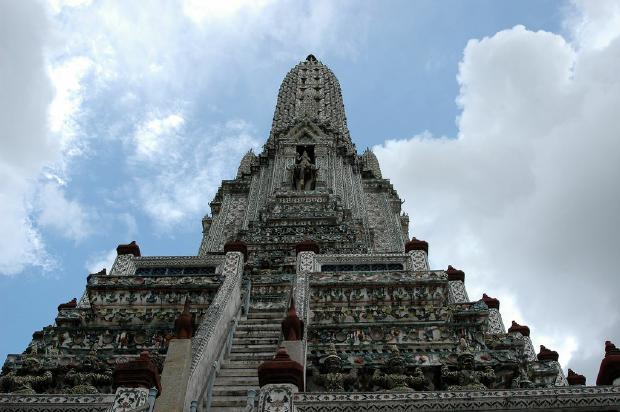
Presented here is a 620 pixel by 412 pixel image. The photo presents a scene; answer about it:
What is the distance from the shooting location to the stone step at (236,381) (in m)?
10.3

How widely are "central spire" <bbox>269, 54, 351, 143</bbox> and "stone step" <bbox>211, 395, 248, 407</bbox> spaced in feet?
69.8

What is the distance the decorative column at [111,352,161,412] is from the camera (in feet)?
24.2

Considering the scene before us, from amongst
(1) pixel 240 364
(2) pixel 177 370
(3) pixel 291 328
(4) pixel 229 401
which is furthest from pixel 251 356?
(2) pixel 177 370

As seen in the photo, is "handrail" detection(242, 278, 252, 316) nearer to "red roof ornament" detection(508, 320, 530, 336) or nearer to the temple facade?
the temple facade

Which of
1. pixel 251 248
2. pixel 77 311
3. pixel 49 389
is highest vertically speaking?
pixel 251 248

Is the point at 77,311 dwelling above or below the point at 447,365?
above

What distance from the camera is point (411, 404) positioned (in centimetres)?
Answer: 699

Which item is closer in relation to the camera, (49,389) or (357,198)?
(49,389)

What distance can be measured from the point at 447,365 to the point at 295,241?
11473mm

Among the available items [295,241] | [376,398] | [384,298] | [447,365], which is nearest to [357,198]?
[295,241]

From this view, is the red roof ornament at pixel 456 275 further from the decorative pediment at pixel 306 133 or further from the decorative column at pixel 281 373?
the decorative pediment at pixel 306 133

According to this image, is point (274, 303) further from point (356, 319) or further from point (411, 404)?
point (411, 404)

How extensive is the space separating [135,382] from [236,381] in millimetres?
3119

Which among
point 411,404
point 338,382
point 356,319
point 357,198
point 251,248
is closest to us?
point 411,404
